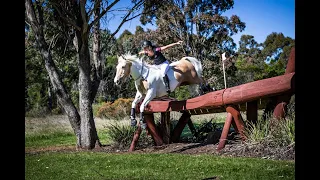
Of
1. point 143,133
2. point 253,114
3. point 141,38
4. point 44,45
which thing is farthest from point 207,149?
point 141,38

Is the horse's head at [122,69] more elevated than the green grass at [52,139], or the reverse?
the horse's head at [122,69]

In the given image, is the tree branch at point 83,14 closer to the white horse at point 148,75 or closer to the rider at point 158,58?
the white horse at point 148,75

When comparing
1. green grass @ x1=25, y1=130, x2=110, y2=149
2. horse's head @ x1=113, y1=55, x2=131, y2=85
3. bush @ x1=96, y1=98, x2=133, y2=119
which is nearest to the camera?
horse's head @ x1=113, y1=55, x2=131, y2=85

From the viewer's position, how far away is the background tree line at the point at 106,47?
5.32 m

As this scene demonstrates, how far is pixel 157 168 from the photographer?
139 inches

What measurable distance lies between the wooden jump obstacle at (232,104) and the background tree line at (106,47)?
34.3 inches

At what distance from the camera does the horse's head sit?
14.5ft

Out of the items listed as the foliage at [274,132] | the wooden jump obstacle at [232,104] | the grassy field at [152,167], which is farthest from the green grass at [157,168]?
the wooden jump obstacle at [232,104]

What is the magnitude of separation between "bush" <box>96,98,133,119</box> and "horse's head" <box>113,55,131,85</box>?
3.66m

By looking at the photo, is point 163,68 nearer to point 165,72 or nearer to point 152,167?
point 165,72

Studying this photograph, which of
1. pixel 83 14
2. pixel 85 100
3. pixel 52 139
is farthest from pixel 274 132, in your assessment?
pixel 52 139

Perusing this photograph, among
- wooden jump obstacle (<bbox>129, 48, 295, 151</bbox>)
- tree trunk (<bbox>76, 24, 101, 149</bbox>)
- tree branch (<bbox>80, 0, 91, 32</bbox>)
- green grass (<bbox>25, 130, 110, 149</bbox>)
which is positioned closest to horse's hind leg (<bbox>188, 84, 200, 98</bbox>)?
wooden jump obstacle (<bbox>129, 48, 295, 151</bbox>)

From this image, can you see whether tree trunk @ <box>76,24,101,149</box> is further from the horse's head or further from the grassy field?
the horse's head
